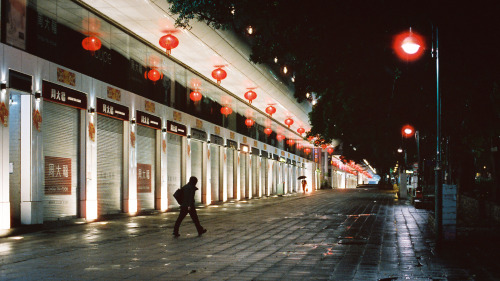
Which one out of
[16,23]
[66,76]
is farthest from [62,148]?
[16,23]

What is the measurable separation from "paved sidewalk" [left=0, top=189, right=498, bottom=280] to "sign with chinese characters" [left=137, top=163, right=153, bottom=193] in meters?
6.49

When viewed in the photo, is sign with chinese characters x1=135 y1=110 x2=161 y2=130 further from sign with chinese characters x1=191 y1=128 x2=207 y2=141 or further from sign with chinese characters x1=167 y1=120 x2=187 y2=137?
sign with chinese characters x1=191 y1=128 x2=207 y2=141

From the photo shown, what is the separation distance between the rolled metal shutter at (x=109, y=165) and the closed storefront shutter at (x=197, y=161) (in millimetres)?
8502

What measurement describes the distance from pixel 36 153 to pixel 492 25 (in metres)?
12.4

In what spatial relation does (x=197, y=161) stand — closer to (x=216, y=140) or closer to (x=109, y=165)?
(x=216, y=140)

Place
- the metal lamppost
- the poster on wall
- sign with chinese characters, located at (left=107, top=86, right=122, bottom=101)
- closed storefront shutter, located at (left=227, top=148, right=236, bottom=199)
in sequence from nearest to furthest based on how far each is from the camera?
the metal lamppost, the poster on wall, sign with chinese characters, located at (left=107, top=86, right=122, bottom=101), closed storefront shutter, located at (left=227, top=148, right=236, bottom=199)

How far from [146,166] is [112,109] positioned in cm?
446

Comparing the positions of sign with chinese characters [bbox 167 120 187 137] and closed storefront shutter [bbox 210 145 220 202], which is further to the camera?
closed storefront shutter [bbox 210 145 220 202]

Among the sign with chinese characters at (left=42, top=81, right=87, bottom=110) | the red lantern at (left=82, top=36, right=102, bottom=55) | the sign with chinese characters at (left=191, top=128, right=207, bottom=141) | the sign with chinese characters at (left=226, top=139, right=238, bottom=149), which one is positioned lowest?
the sign with chinese characters at (left=226, top=139, right=238, bottom=149)

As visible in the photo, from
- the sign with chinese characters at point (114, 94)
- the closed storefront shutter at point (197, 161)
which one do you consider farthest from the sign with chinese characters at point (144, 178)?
the closed storefront shutter at point (197, 161)

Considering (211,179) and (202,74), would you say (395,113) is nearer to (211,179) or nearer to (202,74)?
(202,74)

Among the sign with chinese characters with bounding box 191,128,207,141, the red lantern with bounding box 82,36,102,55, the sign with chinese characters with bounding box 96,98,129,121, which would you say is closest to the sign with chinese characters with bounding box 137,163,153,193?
the sign with chinese characters with bounding box 96,98,129,121

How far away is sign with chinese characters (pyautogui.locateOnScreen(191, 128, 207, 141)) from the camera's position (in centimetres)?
2998

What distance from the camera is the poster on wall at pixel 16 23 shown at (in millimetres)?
15476
